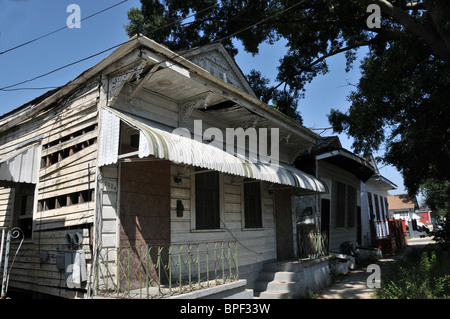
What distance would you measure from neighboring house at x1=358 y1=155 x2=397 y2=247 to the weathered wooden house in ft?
39.4

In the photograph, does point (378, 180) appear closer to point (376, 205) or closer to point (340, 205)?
point (376, 205)

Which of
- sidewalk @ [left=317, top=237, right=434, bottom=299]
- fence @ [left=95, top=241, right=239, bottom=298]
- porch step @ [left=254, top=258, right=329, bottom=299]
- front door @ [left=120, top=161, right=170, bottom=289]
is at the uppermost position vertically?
front door @ [left=120, top=161, right=170, bottom=289]

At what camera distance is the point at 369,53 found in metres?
13.3

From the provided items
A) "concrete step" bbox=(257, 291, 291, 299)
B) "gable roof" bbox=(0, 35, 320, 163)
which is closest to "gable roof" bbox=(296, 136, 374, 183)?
"gable roof" bbox=(0, 35, 320, 163)

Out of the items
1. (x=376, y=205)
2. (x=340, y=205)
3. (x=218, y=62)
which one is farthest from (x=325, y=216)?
(x=376, y=205)

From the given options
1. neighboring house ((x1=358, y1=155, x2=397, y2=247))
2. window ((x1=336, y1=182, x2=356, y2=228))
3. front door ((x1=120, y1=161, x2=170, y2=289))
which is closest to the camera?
front door ((x1=120, y1=161, x2=170, y2=289))

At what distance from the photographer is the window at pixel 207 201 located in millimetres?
7582

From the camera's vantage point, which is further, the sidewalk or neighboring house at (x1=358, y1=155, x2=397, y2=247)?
neighboring house at (x1=358, y1=155, x2=397, y2=247)

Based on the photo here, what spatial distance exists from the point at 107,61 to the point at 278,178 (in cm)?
430

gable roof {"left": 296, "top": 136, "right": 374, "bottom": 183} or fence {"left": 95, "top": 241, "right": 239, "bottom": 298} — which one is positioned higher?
gable roof {"left": 296, "top": 136, "right": 374, "bottom": 183}

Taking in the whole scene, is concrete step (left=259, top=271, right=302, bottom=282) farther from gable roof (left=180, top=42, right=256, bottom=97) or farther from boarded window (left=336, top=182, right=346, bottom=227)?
boarded window (left=336, top=182, right=346, bottom=227)

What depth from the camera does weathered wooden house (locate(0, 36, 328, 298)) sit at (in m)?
5.58

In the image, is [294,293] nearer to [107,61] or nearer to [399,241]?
[107,61]

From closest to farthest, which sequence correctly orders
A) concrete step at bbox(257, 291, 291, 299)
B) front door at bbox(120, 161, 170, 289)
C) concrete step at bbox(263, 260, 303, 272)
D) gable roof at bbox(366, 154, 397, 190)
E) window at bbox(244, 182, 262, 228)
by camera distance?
front door at bbox(120, 161, 170, 289) → concrete step at bbox(257, 291, 291, 299) → concrete step at bbox(263, 260, 303, 272) → window at bbox(244, 182, 262, 228) → gable roof at bbox(366, 154, 397, 190)
